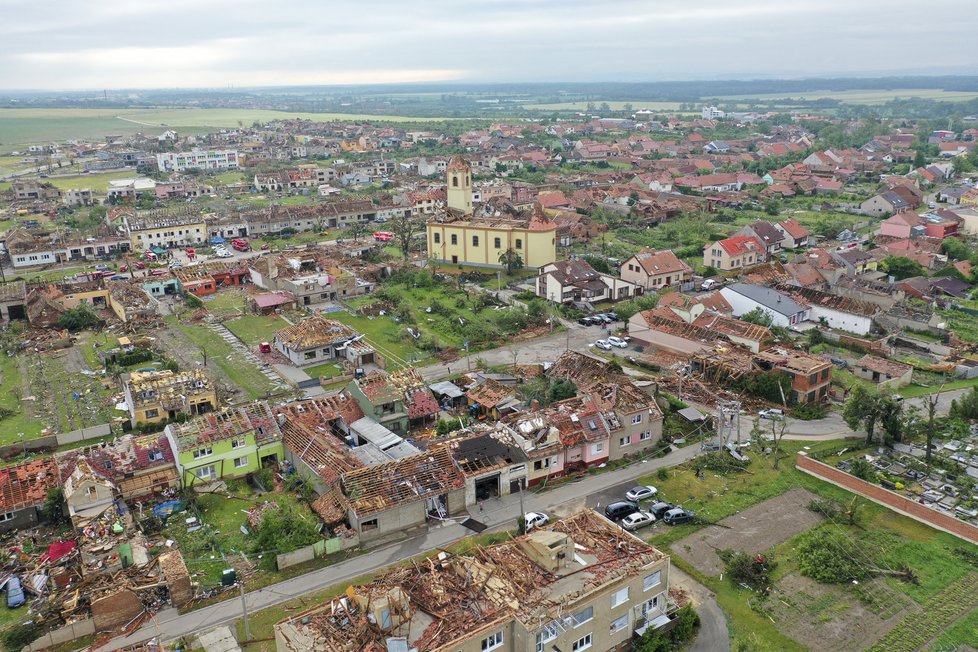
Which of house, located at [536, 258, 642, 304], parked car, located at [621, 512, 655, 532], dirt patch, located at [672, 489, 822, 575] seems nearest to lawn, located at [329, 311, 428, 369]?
house, located at [536, 258, 642, 304]

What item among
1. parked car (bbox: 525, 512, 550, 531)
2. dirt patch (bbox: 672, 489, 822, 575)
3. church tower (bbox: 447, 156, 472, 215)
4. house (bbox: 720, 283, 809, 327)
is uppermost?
church tower (bbox: 447, 156, 472, 215)

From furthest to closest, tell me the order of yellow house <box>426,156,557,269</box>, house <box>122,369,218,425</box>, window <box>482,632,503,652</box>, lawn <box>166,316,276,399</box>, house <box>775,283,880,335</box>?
yellow house <box>426,156,557,269</box> < house <box>775,283,880,335</box> < lawn <box>166,316,276,399</box> < house <box>122,369,218,425</box> < window <box>482,632,503,652</box>

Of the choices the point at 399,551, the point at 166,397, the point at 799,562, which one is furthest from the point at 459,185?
the point at 799,562

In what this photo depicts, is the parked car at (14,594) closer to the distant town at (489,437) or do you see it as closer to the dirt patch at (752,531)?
the distant town at (489,437)

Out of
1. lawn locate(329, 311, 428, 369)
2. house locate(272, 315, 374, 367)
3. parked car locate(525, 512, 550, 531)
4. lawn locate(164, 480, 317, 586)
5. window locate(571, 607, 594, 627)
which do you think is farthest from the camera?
lawn locate(329, 311, 428, 369)

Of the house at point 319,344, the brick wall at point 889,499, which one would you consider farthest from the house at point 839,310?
the house at point 319,344

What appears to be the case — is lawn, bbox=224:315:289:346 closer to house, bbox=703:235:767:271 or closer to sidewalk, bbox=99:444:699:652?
sidewalk, bbox=99:444:699:652

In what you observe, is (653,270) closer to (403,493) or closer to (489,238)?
Result: (489,238)
